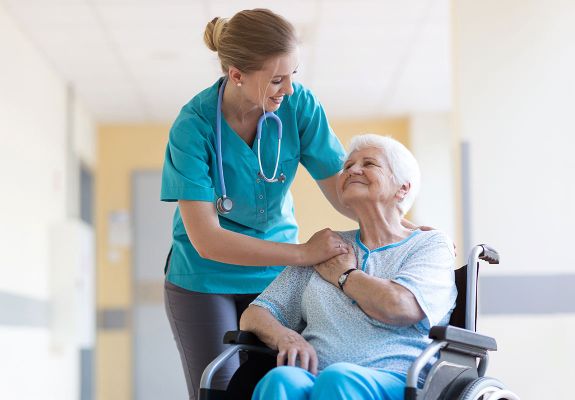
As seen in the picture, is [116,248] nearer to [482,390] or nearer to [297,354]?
[297,354]


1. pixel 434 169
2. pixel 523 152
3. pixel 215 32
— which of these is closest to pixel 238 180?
pixel 215 32

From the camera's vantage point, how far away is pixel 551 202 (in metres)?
4.60

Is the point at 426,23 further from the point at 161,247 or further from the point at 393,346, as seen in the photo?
the point at 393,346

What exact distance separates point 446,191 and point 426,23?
254cm

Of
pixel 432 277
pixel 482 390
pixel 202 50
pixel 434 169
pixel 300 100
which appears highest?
pixel 202 50

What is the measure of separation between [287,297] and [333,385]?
467 mm

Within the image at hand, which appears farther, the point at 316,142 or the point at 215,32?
the point at 316,142

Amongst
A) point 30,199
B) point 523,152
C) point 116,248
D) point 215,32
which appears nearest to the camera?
point 215,32

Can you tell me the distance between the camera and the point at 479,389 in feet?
6.37

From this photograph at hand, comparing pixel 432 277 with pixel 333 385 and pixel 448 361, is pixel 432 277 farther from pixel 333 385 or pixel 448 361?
pixel 333 385

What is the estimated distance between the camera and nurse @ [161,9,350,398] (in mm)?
2223

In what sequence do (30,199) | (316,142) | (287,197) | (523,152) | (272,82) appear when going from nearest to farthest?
(272,82), (316,142), (287,197), (523,152), (30,199)

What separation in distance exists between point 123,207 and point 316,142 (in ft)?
19.0

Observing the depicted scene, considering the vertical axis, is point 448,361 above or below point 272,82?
below
